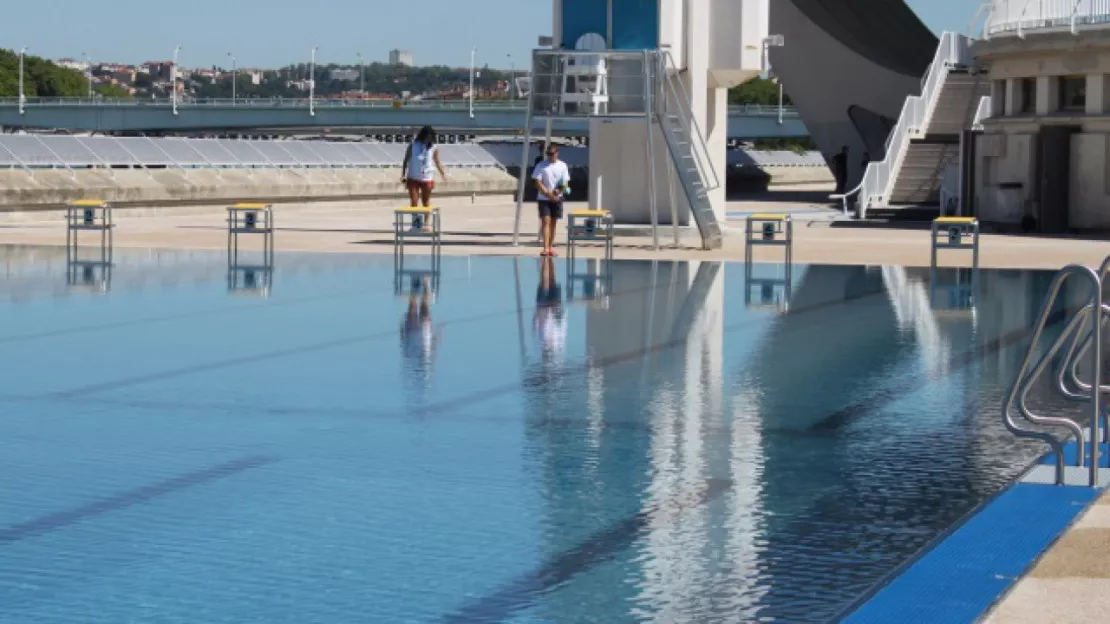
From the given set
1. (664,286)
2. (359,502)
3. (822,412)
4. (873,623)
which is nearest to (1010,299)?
(664,286)

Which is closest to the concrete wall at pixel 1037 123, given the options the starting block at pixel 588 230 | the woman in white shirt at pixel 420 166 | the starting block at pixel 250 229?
the starting block at pixel 588 230

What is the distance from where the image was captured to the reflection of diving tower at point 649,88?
28.8 m

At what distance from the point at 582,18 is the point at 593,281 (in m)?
8.78

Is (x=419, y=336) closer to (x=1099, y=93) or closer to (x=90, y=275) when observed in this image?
(x=90, y=275)

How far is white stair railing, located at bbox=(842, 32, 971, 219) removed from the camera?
42.2 meters

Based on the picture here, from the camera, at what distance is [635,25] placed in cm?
2953

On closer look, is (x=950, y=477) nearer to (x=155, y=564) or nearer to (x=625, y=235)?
(x=155, y=564)

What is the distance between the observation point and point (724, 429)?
10828 millimetres

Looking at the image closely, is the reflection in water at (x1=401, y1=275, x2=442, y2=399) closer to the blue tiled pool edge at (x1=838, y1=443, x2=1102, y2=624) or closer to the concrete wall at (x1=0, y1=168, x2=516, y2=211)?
the blue tiled pool edge at (x1=838, y1=443, x2=1102, y2=624)

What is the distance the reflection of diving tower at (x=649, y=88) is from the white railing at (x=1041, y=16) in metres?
6.38

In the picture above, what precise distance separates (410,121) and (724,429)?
106512 mm

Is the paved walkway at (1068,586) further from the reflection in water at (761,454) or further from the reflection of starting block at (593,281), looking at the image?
the reflection of starting block at (593,281)

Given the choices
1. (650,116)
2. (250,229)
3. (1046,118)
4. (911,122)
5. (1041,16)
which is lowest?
(250,229)

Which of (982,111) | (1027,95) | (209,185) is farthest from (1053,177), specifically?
(209,185)
